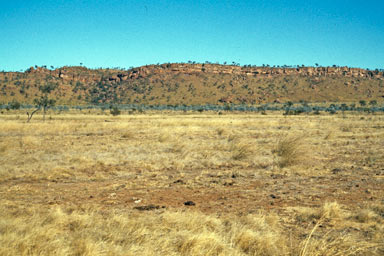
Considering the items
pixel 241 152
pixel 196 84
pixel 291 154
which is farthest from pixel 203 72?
pixel 291 154

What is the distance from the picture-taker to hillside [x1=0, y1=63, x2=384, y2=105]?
100188 millimetres

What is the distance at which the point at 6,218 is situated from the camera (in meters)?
5.19

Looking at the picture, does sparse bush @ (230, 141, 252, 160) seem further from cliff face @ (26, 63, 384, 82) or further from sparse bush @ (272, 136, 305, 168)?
cliff face @ (26, 63, 384, 82)

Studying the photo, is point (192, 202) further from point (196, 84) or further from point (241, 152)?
point (196, 84)

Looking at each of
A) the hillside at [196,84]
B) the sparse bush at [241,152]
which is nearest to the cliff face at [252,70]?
the hillside at [196,84]

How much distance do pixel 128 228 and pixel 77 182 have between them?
438cm

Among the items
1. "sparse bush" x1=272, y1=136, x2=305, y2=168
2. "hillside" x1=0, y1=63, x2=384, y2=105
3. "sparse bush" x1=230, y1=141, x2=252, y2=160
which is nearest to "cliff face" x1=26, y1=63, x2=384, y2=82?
"hillside" x1=0, y1=63, x2=384, y2=105

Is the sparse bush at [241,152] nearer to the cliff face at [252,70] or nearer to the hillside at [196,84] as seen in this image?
the hillside at [196,84]

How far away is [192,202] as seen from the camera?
6.89 metres

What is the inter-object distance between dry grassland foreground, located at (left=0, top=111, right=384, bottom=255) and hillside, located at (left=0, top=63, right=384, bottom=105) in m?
85.2

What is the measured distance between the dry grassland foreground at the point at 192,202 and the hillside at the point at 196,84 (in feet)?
279

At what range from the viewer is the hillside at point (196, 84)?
100 meters

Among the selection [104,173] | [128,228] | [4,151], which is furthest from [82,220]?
[4,151]

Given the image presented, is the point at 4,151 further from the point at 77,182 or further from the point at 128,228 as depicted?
the point at 128,228
